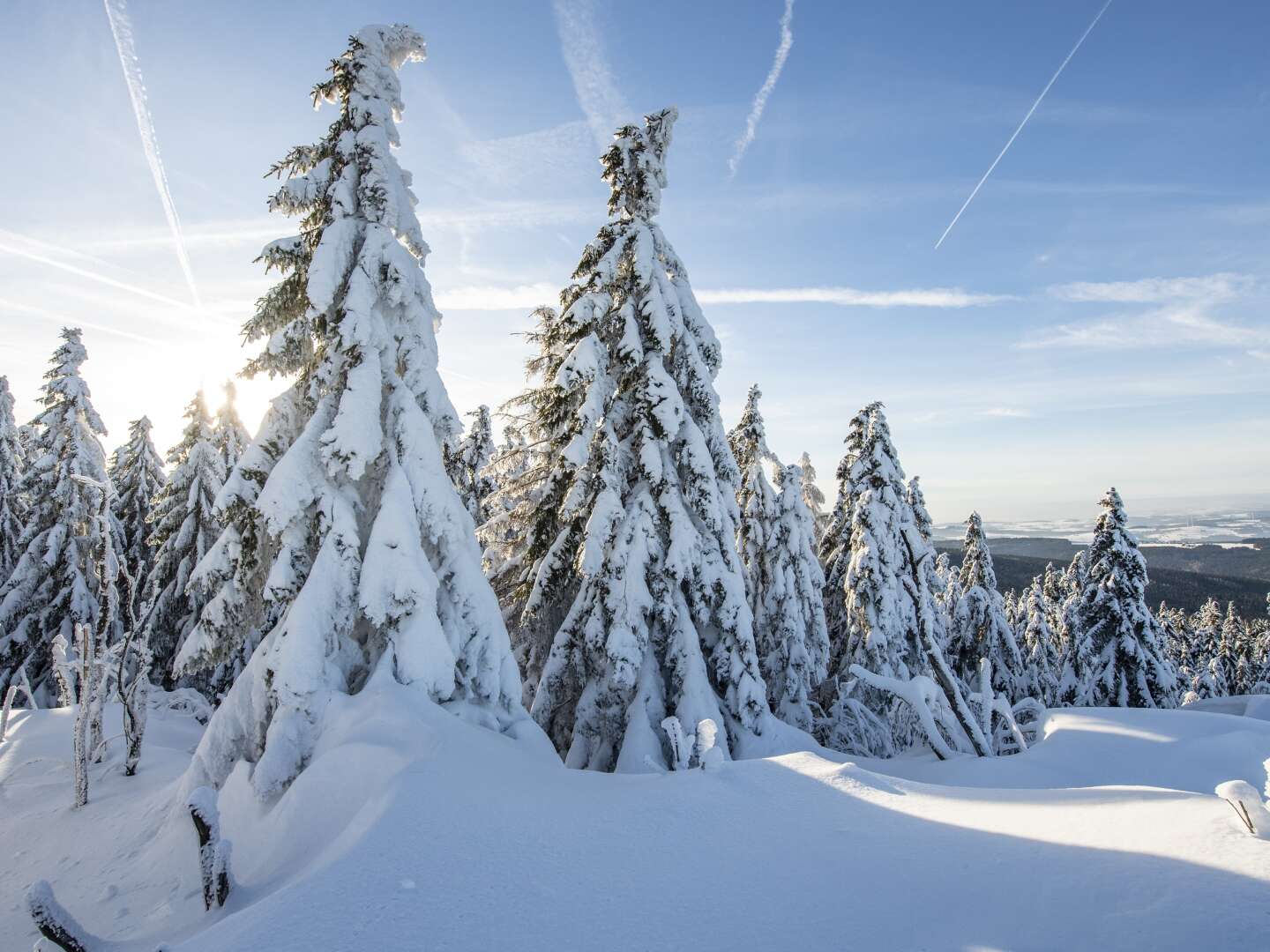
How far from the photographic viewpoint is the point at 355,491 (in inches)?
357

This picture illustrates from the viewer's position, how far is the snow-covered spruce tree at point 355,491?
778 centimetres

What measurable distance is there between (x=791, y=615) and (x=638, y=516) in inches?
363

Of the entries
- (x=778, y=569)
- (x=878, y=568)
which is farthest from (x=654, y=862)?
(x=878, y=568)

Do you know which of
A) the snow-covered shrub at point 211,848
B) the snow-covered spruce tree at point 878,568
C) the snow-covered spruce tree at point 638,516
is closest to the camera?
the snow-covered shrub at point 211,848

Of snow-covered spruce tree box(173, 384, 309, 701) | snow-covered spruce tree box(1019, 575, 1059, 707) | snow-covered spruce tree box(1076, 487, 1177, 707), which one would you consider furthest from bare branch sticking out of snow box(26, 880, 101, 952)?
snow-covered spruce tree box(1019, 575, 1059, 707)

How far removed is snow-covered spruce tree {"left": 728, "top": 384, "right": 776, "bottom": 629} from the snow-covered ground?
13.1 m

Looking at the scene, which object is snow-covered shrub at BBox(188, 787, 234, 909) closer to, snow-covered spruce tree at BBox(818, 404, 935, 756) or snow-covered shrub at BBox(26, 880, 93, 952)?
snow-covered shrub at BBox(26, 880, 93, 952)

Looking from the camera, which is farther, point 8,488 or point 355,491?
point 8,488

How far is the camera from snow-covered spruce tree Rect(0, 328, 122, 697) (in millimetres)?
21656

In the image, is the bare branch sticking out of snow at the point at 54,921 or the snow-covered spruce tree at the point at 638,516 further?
the snow-covered spruce tree at the point at 638,516

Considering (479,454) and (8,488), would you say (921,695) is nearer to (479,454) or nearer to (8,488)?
(479,454)

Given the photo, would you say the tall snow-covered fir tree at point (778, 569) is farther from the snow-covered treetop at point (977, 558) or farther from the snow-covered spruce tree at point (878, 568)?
the snow-covered treetop at point (977, 558)

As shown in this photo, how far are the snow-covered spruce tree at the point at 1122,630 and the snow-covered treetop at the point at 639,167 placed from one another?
2146 cm

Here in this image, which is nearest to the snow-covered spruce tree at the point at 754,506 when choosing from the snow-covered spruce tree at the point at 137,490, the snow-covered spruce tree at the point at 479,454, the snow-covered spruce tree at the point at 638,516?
the snow-covered spruce tree at the point at 638,516
